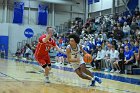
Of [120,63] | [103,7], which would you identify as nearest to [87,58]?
[120,63]

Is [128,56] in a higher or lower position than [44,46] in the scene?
lower

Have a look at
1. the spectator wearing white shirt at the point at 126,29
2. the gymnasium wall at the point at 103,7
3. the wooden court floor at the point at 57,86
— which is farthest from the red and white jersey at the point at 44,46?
the gymnasium wall at the point at 103,7

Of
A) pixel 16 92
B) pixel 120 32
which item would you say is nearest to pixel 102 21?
pixel 120 32

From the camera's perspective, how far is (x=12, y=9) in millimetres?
31906

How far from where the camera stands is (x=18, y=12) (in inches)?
1240

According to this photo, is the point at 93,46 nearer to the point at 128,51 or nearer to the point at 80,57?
the point at 128,51

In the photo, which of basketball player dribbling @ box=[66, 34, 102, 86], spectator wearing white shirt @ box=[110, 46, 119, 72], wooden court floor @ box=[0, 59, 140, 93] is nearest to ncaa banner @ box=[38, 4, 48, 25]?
spectator wearing white shirt @ box=[110, 46, 119, 72]

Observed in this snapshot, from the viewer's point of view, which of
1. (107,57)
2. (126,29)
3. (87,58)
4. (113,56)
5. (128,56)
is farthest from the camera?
(126,29)

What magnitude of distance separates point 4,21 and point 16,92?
25793mm

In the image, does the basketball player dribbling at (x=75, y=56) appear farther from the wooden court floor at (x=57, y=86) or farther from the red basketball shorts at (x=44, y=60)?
the red basketball shorts at (x=44, y=60)

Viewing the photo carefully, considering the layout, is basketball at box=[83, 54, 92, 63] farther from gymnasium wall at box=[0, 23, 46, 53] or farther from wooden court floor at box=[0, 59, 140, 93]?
gymnasium wall at box=[0, 23, 46, 53]

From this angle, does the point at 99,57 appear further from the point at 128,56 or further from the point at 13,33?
the point at 13,33

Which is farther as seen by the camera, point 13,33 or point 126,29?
point 13,33

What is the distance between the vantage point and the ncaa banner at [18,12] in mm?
31372
